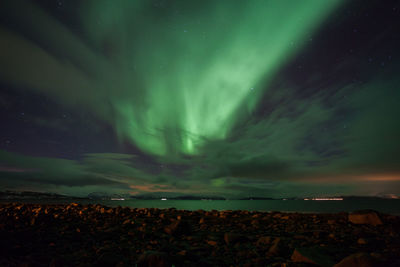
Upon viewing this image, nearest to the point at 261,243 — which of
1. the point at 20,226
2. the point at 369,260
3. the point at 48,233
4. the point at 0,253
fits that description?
the point at 369,260

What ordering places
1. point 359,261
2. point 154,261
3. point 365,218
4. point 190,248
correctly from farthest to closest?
point 365,218 < point 190,248 < point 154,261 < point 359,261

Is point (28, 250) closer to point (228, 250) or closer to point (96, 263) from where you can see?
point (96, 263)

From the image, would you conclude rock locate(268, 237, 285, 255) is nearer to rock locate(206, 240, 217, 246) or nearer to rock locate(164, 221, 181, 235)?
rock locate(206, 240, 217, 246)

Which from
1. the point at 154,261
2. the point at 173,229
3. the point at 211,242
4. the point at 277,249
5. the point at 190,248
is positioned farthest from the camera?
the point at 173,229

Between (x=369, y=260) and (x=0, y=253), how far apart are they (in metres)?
7.65

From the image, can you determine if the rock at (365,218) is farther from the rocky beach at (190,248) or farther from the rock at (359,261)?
the rock at (359,261)

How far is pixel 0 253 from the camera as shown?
4.70m

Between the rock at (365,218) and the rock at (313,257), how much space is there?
20.0 feet

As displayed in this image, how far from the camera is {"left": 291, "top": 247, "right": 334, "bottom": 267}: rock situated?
3.98 metres

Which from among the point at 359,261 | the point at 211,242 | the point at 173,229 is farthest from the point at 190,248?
the point at 359,261

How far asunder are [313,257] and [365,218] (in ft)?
22.2

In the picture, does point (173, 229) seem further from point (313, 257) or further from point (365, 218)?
point (365, 218)

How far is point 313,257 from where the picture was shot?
4121 mm

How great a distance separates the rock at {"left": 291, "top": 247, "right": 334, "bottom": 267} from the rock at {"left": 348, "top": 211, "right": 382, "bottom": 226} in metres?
6.09
